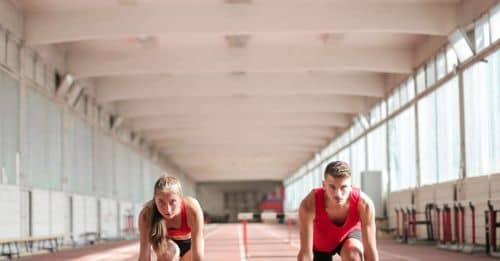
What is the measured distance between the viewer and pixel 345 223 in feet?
18.9

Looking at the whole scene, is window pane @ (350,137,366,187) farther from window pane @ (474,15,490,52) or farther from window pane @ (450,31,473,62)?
window pane @ (474,15,490,52)

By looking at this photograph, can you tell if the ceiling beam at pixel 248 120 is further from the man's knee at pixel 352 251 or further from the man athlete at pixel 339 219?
the man's knee at pixel 352 251

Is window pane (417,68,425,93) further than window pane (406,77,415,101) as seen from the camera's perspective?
No

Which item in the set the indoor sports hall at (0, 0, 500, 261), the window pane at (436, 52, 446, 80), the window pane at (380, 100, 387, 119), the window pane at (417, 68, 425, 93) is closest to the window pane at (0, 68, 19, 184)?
the indoor sports hall at (0, 0, 500, 261)

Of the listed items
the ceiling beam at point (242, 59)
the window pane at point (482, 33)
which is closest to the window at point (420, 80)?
the ceiling beam at point (242, 59)

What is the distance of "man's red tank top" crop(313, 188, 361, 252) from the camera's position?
5664 millimetres

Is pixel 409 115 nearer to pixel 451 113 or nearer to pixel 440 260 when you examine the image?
pixel 451 113

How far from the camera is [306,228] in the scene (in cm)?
554

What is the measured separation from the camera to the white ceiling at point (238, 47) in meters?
23.4

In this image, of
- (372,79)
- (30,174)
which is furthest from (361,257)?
(372,79)

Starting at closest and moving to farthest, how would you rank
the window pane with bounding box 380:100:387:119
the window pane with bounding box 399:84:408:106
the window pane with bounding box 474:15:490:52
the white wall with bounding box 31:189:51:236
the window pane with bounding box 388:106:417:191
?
the window pane with bounding box 474:15:490:52
the white wall with bounding box 31:189:51:236
the window pane with bounding box 388:106:417:191
the window pane with bounding box 399:84:408:106
the window pane with bounding box 380:100:387:119

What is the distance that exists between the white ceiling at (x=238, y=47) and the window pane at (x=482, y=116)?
7.31 feet

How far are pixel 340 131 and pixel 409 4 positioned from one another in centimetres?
2588

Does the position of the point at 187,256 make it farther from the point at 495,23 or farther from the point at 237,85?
the point at 237,85
